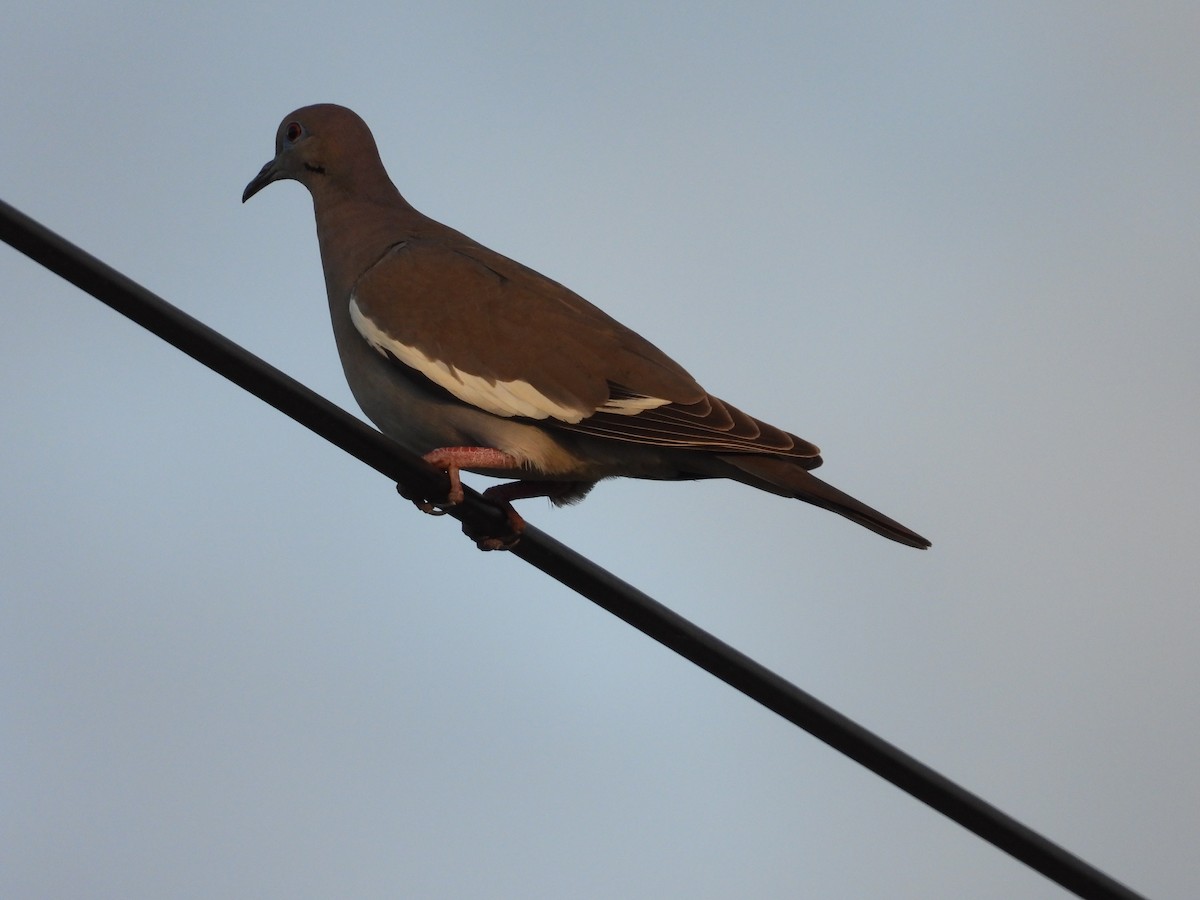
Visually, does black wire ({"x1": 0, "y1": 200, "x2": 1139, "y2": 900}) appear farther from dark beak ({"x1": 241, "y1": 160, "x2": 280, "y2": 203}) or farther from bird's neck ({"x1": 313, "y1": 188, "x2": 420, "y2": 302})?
dark beak ({"x1": 241, "y1": 160, "x2": 280, "y2": 203})

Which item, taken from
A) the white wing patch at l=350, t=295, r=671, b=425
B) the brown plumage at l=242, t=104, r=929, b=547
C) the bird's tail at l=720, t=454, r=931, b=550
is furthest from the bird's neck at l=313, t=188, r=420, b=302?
the bird's tail at l=720, t=454, r=931, b=550

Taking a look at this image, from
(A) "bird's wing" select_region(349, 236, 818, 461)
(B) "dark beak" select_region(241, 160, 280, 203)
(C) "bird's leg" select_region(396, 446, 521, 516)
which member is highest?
(B) "dark beak" select_region(241, 160, 280, 203)

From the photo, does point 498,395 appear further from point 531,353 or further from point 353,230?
point 353,230

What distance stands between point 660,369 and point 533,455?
48 cm

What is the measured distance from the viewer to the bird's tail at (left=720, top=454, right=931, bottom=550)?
4199mm

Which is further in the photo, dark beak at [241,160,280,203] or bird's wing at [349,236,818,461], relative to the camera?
dark beak at [241,160,280,203]

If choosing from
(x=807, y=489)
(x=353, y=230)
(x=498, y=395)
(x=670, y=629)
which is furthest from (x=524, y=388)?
(x=670, y=629)

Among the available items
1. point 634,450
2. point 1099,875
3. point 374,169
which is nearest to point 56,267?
point 634,450

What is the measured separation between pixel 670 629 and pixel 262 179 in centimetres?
351

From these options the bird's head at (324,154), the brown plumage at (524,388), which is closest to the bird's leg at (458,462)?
the brown plumage at (524,388)

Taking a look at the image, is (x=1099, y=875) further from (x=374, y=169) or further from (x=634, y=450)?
(x=374, y=169)

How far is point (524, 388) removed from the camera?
15.8ft

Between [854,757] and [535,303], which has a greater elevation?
[535,303]

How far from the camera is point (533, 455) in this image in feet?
15.7
